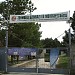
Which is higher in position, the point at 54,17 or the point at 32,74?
the point at 54,17

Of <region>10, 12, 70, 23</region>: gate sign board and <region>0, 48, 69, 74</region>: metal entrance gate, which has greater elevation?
<region>10, 12, 70, 23</region>: gate sign board

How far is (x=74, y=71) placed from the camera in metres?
23.3

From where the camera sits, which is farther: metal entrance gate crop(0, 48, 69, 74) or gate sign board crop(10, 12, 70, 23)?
gate sign board crop(10, 12, 70, 23)

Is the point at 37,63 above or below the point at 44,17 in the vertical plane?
below

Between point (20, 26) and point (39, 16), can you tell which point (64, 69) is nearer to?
point (39, 16)

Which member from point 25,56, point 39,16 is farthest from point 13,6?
point 25,56

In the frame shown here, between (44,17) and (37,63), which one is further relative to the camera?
(44,17)

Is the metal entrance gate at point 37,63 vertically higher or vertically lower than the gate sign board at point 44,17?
lower

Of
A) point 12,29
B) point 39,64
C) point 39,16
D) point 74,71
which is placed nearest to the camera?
point 74,71

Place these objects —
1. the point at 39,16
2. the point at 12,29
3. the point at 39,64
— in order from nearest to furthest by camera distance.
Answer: the point at 39,64 → the point at 39,16 → the point at 12,29

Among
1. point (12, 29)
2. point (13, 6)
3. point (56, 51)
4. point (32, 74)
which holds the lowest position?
point (32, 74)

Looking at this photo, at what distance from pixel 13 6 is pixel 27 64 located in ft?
45.9

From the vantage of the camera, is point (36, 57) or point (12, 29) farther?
point (12, 29)

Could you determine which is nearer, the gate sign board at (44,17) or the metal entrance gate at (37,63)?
the metal entrance gate at (37,63)
